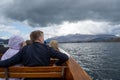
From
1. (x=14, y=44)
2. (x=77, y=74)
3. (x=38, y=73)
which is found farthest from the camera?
(x=14, y=44)

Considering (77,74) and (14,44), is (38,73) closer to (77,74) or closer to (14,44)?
(77,74)

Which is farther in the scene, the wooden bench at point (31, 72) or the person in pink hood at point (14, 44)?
the person in pink hood at point (14, 44)

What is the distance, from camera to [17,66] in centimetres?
571

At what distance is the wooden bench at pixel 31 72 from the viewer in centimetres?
539

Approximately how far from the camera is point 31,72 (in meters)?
5.46

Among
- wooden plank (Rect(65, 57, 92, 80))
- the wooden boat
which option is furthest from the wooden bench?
wooden plank (Rect(65, 57, 92, 80))

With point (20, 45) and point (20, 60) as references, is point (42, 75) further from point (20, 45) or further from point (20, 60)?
point (20, 45)

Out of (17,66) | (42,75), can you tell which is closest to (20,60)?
(17,66)

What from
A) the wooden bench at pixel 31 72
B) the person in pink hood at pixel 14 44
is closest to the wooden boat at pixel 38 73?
the wooden bench at pixel 31 72

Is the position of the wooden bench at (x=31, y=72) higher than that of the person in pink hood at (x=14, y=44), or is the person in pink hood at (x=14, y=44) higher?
the person in pink hood at (x=14, y=44)

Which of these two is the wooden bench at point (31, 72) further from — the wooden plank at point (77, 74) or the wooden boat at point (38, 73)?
the wooden plank at point (77, 74)

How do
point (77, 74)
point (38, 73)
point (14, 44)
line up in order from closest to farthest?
point (38, 73) < point (77, 74) < point (14, 44)

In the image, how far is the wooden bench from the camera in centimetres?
539

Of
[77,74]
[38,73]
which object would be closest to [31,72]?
[38,73]
